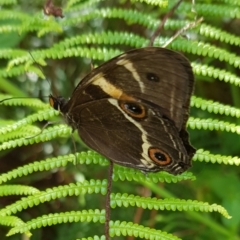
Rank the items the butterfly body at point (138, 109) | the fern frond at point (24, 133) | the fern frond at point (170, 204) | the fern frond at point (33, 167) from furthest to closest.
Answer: the fern frond at point (24, 133)
the fern frond at point (33, 167)
the fern frond at point (170, 204)
the butterfly body at point (138, 109)

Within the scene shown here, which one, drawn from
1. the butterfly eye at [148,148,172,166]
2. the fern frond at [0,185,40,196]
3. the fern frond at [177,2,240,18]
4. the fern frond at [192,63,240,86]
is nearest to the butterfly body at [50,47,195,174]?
the butterfly eye at [148,148,172,166]

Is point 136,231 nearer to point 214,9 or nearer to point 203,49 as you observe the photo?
point 203,49

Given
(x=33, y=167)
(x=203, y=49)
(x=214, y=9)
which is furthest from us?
(x=214, y=9)

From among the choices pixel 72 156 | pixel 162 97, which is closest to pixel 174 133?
pixel 162 97

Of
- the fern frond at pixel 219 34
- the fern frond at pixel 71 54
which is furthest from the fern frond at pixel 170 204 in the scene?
the fern frond at pixel 219 34

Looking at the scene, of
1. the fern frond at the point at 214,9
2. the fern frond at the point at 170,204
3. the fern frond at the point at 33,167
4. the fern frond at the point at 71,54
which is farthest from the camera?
the fern frond at the point at 214,9

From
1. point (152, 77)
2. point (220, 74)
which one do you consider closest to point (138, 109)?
point (152, 77)

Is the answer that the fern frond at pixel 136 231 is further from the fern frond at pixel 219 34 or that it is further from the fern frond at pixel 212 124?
the fern frond at pixel 219 34

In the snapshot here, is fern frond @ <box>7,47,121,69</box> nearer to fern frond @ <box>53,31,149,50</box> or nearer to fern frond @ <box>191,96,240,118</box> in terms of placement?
fern frond @ <box>53,31,149,50</box>
